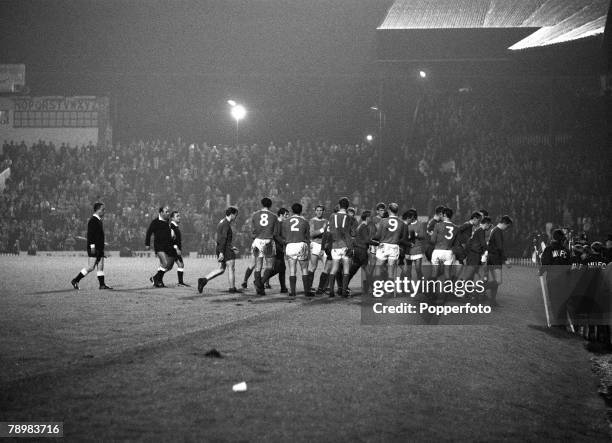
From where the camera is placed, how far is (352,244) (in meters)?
15.3

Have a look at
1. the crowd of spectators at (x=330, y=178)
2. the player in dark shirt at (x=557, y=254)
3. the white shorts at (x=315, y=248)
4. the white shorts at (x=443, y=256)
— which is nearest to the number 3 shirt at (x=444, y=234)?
the white shorts at (x=443, y=256)

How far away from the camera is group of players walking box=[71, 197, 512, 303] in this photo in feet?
48.9

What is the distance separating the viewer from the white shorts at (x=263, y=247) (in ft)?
51.4

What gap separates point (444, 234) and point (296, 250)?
3360 mm

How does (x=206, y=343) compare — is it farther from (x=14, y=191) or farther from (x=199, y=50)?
(x=199, y=50)

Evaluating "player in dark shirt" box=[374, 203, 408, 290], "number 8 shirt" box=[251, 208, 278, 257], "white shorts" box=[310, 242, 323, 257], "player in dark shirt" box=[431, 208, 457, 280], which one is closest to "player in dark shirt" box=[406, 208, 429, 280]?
"player in dark shirt" box=[431, 208, 457, 280]

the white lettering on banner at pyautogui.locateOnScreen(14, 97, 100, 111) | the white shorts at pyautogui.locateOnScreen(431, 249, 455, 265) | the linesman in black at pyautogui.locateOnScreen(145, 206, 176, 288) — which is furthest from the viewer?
the white lettering on banner at pyautogui.locateOnScreen(14, 97, 100, 111)

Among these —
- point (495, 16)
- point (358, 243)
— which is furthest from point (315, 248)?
point (495, 16)

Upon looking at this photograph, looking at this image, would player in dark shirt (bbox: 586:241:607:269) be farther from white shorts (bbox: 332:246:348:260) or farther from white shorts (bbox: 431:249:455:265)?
white shorts (bbox: 332:246:348:260)

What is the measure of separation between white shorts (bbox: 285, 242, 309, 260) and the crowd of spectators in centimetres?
1926

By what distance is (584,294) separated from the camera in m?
12.7

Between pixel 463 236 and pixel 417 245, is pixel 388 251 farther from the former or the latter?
pixel 463 236

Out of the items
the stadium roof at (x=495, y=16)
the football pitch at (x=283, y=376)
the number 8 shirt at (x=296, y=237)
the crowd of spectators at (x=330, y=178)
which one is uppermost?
the stadium roof at (x=495, y=16)

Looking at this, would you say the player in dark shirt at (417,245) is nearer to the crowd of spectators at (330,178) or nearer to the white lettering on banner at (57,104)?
the crowd of spectators at (330,178)
